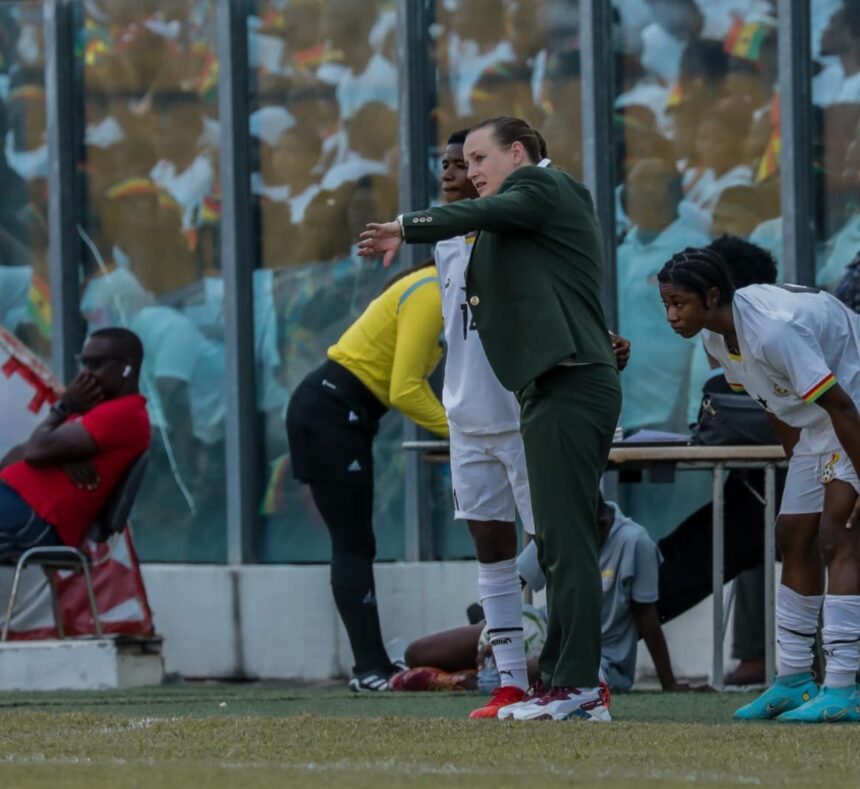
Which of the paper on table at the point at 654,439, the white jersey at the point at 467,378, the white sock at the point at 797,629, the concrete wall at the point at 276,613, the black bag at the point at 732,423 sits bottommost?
the concrete wall at the point at 276,613

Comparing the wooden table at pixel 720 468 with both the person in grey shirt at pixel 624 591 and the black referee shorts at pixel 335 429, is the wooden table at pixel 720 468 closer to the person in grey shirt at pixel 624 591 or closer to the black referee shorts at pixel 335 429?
the person in grey shirt at pixel 624 591

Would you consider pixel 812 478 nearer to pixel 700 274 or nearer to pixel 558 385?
pixel 700 274

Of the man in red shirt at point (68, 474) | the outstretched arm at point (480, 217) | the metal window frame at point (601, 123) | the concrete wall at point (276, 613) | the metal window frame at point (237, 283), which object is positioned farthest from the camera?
the metal window frame at point (237, 283)

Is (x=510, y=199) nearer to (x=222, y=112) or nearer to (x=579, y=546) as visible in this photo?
(x=579, y=546)

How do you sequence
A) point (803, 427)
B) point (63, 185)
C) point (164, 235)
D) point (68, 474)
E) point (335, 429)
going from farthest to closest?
point (63, 185) → point (164, 235) → point (68, 474) → point (335, 429) → point (803, 427)


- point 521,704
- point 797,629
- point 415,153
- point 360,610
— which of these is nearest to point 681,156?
point 415,153

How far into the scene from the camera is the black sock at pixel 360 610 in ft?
29.4

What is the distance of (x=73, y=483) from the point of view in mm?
9578

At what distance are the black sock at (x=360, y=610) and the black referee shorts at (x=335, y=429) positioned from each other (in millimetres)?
361

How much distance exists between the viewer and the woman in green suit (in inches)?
245

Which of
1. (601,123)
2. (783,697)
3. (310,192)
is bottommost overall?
(783,697)

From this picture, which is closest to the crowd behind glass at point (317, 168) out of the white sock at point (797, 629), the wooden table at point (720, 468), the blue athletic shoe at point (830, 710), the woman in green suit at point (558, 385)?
the wooden table at point (720, 468)

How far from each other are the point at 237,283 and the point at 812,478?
16.8 ft

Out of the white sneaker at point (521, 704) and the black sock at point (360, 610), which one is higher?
the white sneaker at point (521, 704)
